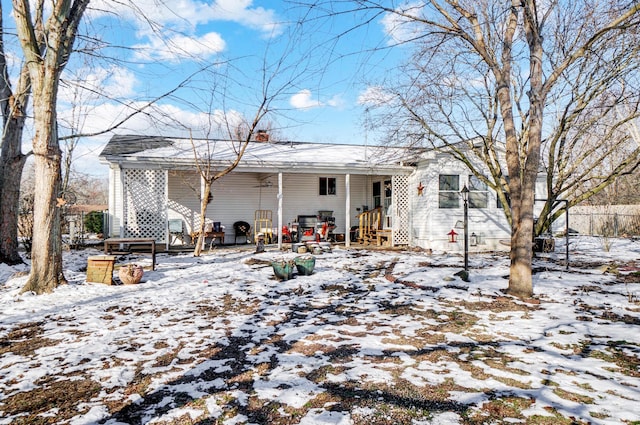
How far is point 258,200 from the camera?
14.6 metres

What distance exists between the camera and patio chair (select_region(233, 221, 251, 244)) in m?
13.9

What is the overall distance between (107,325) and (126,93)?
3864mm

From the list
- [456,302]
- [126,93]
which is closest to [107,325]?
[126,93]

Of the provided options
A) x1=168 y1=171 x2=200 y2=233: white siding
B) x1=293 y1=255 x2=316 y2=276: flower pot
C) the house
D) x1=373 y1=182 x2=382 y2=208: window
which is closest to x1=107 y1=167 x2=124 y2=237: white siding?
the house

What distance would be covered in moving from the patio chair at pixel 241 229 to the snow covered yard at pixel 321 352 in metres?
6.49

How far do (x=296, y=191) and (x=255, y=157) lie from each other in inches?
103

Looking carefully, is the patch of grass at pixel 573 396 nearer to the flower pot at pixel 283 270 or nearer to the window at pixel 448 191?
the flower pot at pixel 283 270

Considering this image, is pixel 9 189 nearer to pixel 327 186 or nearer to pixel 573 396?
pixel 327 186

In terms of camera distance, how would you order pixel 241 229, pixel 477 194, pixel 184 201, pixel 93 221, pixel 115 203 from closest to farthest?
1. pixel 115 203
2. pixel 477 194
3. pixel 184 201
4. pixel 241 229
5. pixel 93 221

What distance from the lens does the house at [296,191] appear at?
A: 463 inches

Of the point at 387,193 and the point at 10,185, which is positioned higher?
the point at 387,193

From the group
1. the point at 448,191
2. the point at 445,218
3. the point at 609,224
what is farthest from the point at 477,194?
the point at 609,224

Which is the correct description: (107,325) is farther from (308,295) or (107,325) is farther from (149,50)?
(149,50)

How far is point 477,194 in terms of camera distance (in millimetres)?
12953
